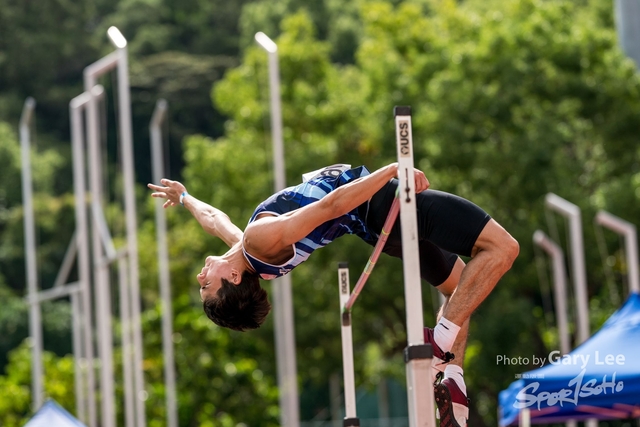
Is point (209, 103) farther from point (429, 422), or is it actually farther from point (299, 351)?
point (429, 422)

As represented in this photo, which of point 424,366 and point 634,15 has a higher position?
point 634,15

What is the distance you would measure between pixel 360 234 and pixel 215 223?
0.90m

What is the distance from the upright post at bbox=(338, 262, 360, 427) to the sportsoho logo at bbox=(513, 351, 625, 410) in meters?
3.07

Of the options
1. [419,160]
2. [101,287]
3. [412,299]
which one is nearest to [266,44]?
[101,287]

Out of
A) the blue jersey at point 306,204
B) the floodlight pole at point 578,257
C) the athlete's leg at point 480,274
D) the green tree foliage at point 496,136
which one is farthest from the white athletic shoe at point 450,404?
the green tree foliage at point 496,136

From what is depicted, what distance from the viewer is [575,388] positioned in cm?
889

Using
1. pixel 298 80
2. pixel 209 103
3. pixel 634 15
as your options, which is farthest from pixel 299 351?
pixel 209 103

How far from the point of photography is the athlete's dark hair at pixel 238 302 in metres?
5.32

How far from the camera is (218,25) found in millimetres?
53812

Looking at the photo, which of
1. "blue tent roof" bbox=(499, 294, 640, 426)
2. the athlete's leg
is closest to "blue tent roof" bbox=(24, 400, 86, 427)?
"blue tent roof" bbox=(499, 294, 640, 426)

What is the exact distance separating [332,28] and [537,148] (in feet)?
70.3

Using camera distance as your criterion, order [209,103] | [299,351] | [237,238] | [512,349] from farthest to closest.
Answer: [209,103]
[299,351]
[512,349]
[237,238]

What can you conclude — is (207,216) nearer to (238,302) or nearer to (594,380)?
(238,302)

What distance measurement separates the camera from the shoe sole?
500cm
